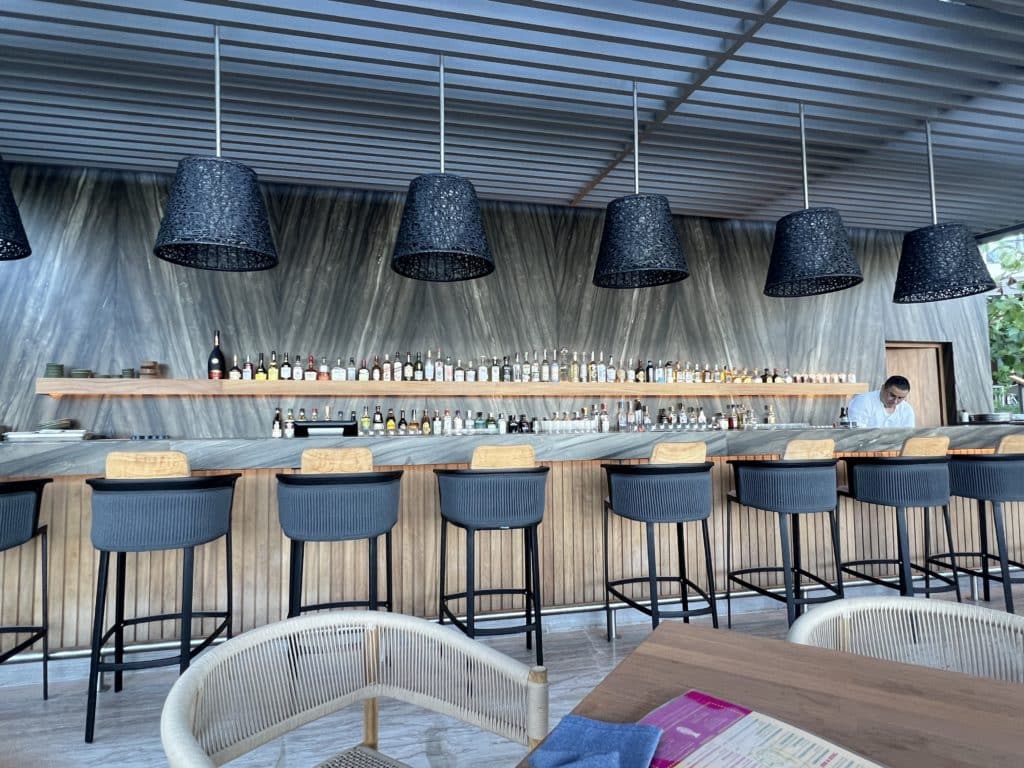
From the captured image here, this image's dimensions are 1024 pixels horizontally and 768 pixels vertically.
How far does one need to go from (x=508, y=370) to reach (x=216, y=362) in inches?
97.5

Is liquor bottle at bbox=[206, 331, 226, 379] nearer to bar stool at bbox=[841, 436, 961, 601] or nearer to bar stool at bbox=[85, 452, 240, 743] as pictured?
bar stool at bbox=[85, 452, 240, 743]

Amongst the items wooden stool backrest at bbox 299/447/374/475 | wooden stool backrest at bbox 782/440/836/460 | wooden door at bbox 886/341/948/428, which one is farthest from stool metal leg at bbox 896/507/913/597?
wooden door at bbox 886/341/948/428

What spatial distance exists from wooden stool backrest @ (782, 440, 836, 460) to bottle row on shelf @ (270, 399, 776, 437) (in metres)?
2.10

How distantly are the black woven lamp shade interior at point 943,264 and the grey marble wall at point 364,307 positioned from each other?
2346 mm

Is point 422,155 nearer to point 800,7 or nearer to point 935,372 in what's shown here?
point 800,7

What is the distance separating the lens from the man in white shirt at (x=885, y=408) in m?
4.58

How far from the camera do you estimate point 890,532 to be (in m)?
3.97

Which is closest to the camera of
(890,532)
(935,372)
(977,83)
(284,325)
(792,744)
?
(792,744)

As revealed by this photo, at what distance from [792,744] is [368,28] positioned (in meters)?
3.41

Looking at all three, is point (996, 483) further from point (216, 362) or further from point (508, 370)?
point (216, 362)

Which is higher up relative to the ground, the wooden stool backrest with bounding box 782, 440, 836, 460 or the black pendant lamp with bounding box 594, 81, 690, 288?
the black pendant lamp with bounding box 594, 81, 690, 288

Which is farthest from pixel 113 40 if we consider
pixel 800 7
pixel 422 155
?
pixel 800 7

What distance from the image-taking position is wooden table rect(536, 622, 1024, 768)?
26.2 inches

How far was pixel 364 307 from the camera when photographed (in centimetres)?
532
